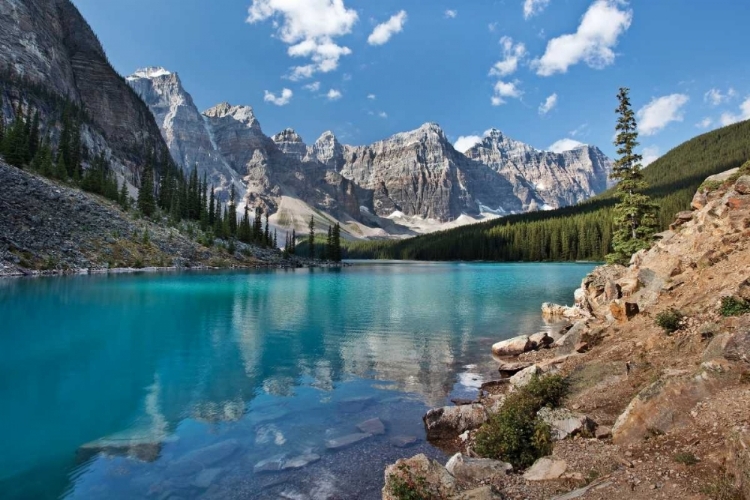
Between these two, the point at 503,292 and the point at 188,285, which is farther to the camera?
the point at 188,285

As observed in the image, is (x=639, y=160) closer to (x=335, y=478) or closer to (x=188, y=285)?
(x=335, y=478)

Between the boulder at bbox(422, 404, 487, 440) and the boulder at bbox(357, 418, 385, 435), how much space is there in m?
1.67

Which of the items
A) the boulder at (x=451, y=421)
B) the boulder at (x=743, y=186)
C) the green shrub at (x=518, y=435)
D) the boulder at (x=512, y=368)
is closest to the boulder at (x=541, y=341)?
the boulder at (x=512, y=368)

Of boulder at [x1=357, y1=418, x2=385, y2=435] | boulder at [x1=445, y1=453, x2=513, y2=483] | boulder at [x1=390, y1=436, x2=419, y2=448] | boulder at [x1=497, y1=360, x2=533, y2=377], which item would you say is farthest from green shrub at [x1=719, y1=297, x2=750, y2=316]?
boulder at [x1=357, y1=418, x2=385, y2=435]

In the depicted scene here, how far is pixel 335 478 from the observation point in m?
12.2

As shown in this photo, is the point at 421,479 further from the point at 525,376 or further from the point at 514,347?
the point at 514,347

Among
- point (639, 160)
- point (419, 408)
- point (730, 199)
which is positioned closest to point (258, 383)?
point (419, 408)

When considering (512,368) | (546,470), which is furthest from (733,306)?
(512,368)

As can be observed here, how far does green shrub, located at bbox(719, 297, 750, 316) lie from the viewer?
501 inches

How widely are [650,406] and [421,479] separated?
588cm

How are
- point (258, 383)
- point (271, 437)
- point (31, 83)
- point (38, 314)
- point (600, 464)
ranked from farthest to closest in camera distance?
point (31, 83) → point (38, 314) → point (258, 383) → point (271, 437) → point (600, 464)

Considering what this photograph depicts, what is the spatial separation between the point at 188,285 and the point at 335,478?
2498 inches

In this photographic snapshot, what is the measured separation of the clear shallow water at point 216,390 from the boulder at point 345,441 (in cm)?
31

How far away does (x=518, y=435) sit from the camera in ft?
37.8
